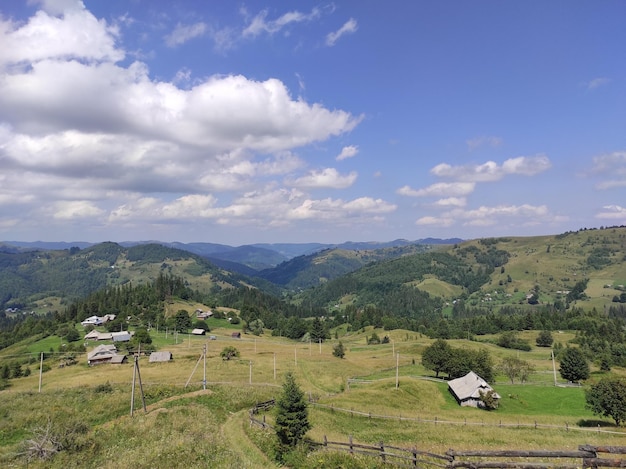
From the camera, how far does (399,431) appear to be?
43.5 metres

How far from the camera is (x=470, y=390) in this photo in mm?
73188

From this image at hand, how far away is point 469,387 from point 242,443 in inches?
2183

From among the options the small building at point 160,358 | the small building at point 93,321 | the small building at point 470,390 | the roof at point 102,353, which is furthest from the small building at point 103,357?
the small building at point 470,390

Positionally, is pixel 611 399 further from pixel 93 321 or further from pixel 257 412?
pixel 93 321

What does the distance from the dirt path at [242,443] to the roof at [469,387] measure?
4529 cm

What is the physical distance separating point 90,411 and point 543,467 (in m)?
52.3

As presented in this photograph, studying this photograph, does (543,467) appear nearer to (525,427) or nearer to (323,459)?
(323,459)

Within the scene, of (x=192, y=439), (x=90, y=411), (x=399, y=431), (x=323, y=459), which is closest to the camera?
(x=323, y=459)

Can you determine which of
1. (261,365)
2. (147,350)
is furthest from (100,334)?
(261,365)

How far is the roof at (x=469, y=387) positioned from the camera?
235 feet

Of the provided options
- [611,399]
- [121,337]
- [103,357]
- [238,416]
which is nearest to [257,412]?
[238,416]

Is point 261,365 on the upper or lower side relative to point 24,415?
lower

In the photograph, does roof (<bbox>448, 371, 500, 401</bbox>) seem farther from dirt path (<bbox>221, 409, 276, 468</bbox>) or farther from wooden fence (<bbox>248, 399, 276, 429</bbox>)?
dirt path (<bbox>221, 409, 276, 468</bbox>)

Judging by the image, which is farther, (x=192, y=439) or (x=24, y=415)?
(x=24, y=415)
